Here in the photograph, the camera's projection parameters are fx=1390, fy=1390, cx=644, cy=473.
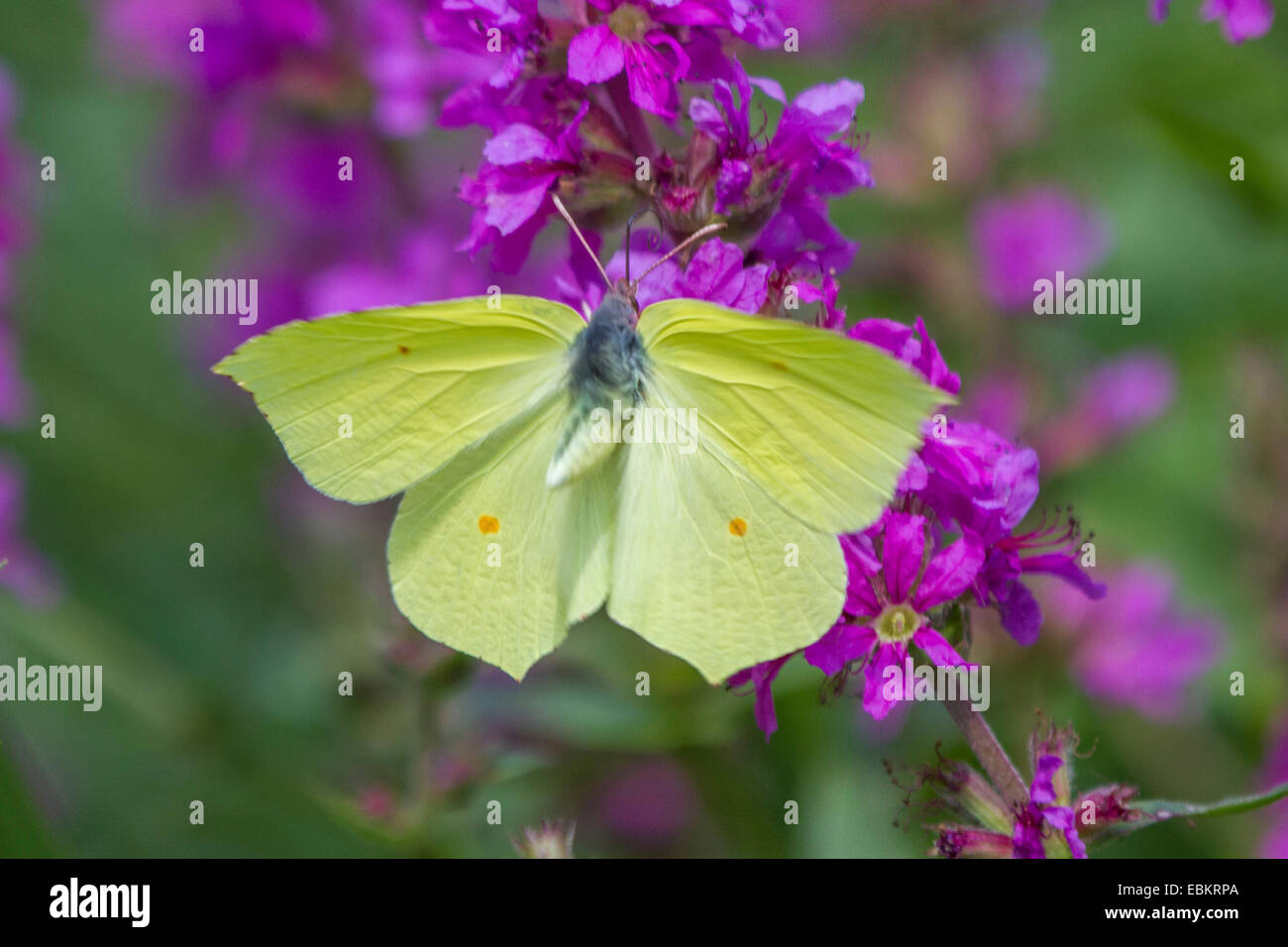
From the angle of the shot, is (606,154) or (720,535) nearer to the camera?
(720,535)

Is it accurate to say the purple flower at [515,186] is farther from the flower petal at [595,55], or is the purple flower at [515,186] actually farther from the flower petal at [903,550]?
the flower petal at [903,550]

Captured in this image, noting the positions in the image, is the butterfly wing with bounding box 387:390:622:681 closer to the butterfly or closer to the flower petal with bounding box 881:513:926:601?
the butterfly

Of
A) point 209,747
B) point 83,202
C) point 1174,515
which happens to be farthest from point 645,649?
point 83,202

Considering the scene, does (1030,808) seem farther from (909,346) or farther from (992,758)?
(909,346)
